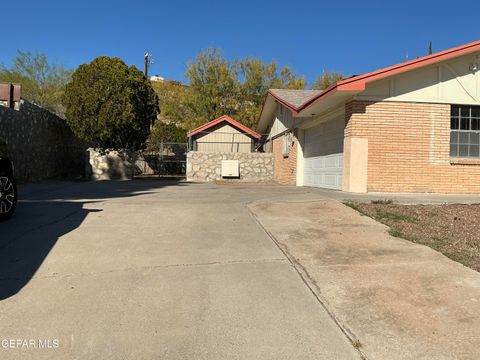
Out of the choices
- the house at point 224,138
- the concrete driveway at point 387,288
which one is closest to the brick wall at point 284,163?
the house at point 224,138

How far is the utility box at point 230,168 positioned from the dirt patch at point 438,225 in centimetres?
1473

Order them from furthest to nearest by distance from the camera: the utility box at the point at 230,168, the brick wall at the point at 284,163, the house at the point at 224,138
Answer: the house at the point at 224,138
the utility box at the point at 230,168
the brick wall at the point at 284,163

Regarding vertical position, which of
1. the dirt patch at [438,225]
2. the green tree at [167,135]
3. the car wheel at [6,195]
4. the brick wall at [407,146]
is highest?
the green tree at [167,135]

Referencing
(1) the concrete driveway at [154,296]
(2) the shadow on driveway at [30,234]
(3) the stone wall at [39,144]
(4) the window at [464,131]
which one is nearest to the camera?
(1) the concrete driveway at [154,296]

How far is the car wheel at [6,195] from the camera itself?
794cm

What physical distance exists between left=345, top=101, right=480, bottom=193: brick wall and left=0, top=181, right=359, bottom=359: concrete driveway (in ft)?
22.3

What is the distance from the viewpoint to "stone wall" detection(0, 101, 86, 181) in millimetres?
17781

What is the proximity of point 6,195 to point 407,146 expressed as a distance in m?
10.7

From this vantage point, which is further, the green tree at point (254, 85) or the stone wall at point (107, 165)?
the green tree at point (254, 85)

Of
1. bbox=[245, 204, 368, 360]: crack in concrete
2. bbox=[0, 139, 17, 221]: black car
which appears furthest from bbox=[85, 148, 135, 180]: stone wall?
bbox=[245, 204, 368, 360]: crack in concrete

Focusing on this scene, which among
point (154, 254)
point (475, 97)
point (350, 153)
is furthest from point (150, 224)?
point (475, 97)

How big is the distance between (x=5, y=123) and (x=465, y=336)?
17.3m

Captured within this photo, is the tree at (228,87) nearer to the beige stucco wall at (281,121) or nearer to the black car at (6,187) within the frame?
the beige stucco wall at (281,121)

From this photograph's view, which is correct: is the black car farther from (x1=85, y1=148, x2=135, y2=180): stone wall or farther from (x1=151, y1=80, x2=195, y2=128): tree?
(x1=151, y1=80, x2=195, y2=128): tree
